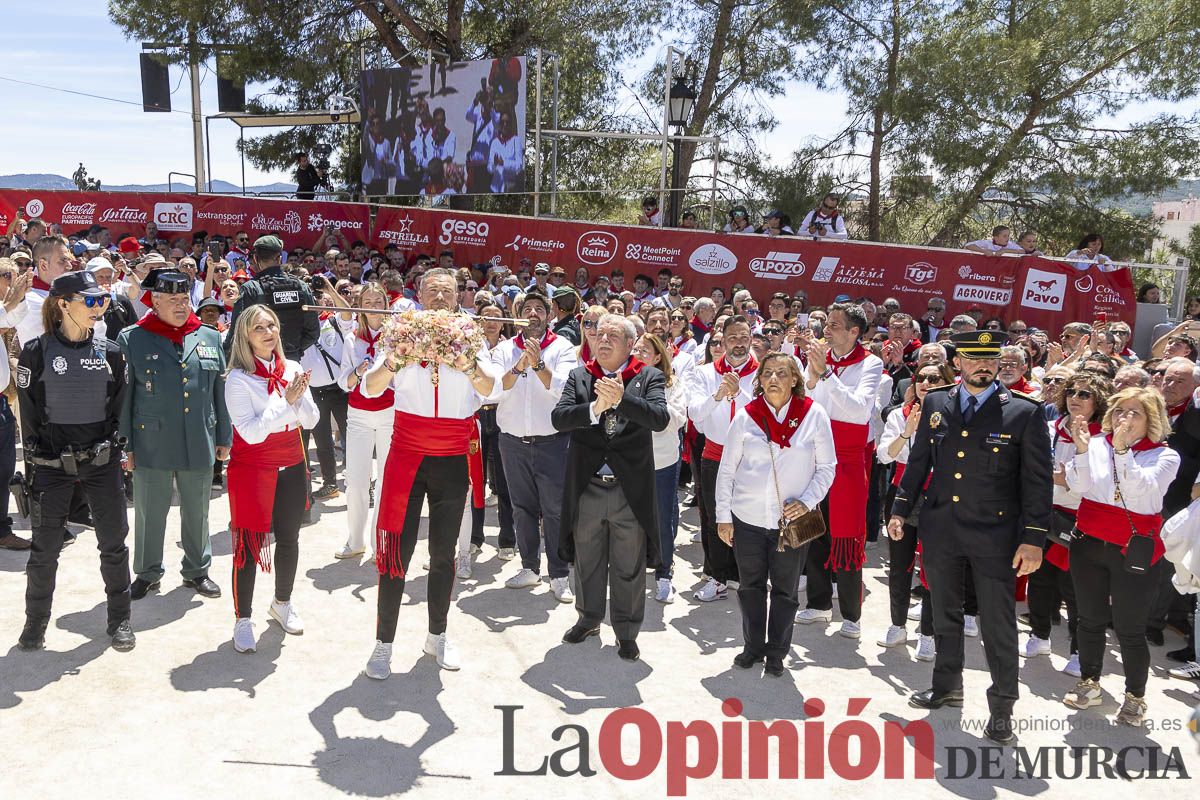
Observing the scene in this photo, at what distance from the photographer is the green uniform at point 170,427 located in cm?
580

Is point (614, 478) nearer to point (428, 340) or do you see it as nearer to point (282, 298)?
point (428, 340)

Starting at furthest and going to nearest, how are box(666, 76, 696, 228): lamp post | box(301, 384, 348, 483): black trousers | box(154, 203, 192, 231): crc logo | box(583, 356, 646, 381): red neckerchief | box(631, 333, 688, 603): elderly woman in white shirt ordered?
box(154, 203, 192, 231): crc logo < box(666, 76, 696, 228): lamp post < box(301, 384, 348, 483): black trousers < box(631, 333, 688, 603): elderly woman in white shirt < box(583, 356, 646, 381): red neckerchief

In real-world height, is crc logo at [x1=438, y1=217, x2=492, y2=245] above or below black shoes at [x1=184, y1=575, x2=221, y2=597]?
above

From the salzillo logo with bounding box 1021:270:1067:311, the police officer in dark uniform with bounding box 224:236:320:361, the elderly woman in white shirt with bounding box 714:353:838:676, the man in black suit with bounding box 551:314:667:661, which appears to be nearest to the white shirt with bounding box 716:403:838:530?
the elderly woman in white shirt with bounding box 714:353:838:676

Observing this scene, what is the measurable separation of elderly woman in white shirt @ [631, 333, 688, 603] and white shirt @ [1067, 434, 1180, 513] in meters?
2.37

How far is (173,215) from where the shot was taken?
695 inches

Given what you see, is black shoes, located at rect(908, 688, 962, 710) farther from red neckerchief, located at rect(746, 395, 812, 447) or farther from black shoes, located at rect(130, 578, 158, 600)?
black shoes, located at rect(130, 578, 158, 600)

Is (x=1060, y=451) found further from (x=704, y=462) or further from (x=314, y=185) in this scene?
(x=314, y=185)

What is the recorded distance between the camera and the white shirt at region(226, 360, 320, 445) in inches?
208

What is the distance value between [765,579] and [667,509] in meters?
1.32

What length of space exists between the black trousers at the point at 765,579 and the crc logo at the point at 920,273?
8033 mm

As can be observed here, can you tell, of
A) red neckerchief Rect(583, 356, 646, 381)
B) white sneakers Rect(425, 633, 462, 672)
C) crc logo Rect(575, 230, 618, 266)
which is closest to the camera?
white sneakers Rect(425, 633, 462, 672)

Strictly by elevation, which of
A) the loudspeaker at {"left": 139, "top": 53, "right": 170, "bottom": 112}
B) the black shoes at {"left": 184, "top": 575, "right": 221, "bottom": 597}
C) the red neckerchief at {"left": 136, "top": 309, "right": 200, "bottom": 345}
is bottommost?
the black shoes at {"left": 184, "top": 575, "right": 221, "bottom": 597}

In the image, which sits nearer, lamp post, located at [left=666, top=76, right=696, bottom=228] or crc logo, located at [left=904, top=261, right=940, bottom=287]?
crc logo, located at [left=904, top=261, right=940, bottom=287]
